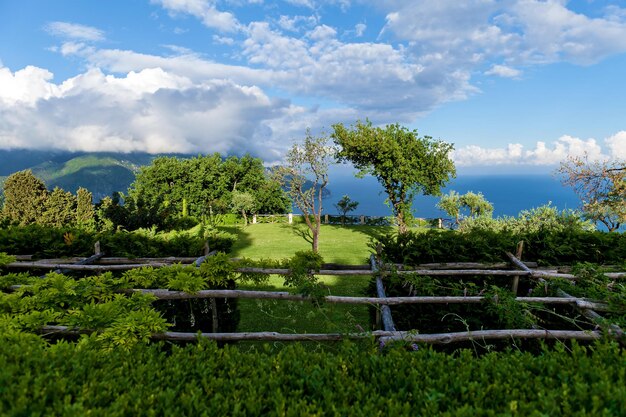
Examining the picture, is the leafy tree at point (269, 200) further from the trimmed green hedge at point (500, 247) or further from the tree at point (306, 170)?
the trimmed green hedge at point (500, 247)

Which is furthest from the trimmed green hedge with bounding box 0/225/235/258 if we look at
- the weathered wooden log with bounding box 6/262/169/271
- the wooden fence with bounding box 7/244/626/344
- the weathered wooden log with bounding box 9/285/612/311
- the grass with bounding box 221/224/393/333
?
the weathered wooden log with bounding box 9/285/612/311

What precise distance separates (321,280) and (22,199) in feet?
108

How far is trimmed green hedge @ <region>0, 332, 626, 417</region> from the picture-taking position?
2.61 metres

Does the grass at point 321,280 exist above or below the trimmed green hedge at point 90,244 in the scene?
below

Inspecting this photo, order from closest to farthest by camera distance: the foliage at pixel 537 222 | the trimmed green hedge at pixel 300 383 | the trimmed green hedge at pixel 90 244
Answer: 1. the trimmed green hedge at pixel 300 383
2. the trimmed green hedge at pixel 90 244
3. the foliage at pixel 537 222

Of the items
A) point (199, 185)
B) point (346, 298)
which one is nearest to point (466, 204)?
point (199, 185)

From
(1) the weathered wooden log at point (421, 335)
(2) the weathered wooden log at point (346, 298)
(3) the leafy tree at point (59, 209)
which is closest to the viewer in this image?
(1) the weathered wooden log at point (421, 335)

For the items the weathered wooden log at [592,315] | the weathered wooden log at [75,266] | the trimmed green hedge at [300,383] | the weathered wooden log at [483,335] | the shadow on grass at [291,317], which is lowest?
the shadow on grass at [291,317]

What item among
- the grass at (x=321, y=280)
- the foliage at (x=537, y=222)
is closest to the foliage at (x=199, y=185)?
the grass at (x=321, y=280)

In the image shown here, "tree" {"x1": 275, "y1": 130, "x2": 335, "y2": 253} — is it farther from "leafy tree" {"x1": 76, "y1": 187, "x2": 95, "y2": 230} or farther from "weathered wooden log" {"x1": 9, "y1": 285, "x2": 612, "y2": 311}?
"leafy tree" {"x1": 76, "y1": 187, "x2": 95, "y2": 230}

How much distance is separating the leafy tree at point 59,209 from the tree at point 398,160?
2731 cm

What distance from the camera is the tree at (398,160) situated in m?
24.1

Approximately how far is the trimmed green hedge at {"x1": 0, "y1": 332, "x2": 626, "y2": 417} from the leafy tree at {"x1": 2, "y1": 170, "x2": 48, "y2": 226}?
37215 millimetres

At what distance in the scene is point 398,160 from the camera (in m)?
24.1
